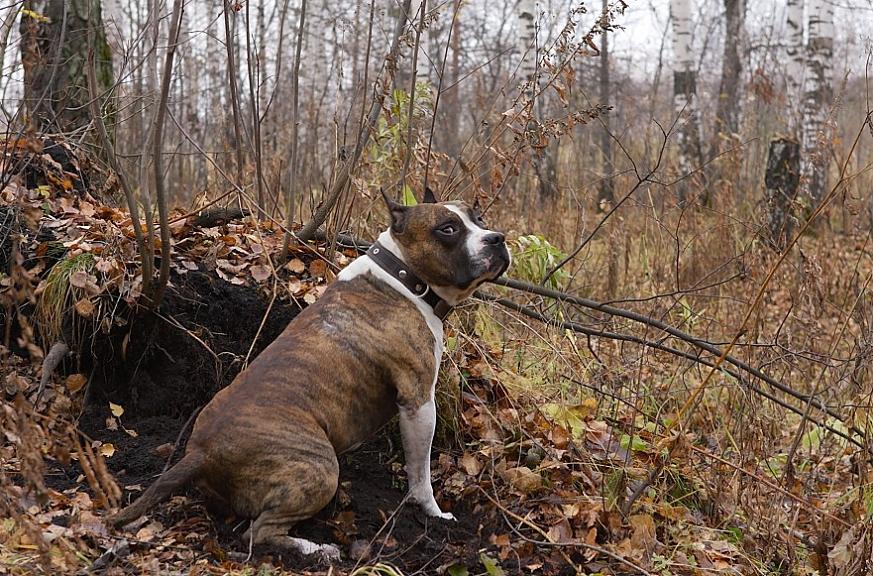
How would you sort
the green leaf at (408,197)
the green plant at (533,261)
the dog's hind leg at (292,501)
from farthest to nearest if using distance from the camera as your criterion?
the green plant at (533,261) < the green leaf at (408,197) < the dog's hind leg at (292,501)

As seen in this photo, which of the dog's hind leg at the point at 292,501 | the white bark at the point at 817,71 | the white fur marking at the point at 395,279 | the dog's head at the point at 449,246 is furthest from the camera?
the white bark at the point at 817,71

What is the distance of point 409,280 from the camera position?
4297mm

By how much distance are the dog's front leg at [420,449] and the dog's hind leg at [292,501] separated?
49 cm

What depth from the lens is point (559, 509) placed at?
15.1ft

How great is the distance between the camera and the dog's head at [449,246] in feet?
13.5

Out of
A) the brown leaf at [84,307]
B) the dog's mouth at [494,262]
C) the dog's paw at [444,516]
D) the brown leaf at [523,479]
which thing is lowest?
the dog's paw at [444,516]

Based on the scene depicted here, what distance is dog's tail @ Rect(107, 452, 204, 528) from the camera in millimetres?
3547

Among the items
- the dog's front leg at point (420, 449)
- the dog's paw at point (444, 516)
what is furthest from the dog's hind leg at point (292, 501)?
the dog's paw at point (444, 516)

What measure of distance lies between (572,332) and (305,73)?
11.6 metres

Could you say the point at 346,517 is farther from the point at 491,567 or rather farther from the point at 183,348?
the point at 183,348

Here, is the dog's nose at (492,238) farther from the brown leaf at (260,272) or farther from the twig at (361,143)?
the brown leaf at (260,272)

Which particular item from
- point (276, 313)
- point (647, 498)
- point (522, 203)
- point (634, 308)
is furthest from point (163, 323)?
point (522, 203)

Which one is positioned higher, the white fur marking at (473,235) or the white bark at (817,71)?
the white bark at (817,71)

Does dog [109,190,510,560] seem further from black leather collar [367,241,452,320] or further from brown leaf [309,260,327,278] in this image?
brown leaf [309,260,327,278]
